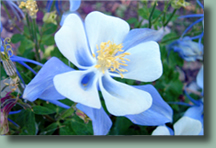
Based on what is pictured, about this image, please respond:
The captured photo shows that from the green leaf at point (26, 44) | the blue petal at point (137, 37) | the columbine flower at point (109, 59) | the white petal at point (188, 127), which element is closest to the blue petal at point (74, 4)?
the columbine flower at point (109, 59)

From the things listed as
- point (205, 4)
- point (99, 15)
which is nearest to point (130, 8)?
point (205, 4)

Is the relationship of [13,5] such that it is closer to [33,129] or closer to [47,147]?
[33,129]

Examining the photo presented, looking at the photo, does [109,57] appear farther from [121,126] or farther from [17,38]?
[17,38]

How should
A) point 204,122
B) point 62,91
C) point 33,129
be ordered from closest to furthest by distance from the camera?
1. point 62,91
2. point 33,129
3. point 204,122

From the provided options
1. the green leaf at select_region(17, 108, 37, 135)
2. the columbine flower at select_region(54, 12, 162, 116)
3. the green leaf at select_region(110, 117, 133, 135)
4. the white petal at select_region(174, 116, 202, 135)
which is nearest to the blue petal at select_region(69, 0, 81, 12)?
the columbine flower at select_region(54, 12, 162, 116)

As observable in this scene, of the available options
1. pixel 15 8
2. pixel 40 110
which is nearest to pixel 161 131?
pixel 40 110

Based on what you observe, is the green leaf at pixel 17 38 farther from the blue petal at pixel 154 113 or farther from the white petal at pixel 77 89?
the blue petal at pixel 154 113

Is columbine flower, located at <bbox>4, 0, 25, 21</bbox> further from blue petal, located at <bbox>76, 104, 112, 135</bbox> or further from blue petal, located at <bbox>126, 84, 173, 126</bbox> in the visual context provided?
blue petal, located at <bbox>126, 84, 173, 126</bbox>
